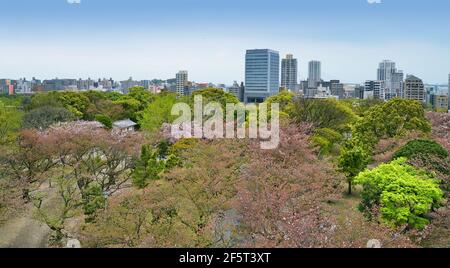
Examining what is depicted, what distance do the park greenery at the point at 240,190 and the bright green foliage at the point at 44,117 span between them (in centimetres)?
172

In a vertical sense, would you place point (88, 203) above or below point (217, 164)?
below

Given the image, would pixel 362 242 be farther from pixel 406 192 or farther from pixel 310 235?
pixel 406 192

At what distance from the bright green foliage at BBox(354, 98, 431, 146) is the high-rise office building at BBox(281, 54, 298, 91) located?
246 feet

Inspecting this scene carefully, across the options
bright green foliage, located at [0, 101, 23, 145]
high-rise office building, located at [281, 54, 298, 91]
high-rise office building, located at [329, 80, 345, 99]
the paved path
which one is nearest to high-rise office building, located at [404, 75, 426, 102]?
high-rise office building, located at [329, 80, 345, 99]

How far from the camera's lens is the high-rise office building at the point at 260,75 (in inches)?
2400

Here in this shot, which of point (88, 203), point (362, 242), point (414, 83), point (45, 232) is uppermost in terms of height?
point (414, 83)

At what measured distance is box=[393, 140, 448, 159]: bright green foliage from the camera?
13.2 meters

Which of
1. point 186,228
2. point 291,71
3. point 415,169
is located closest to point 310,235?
point 186,228

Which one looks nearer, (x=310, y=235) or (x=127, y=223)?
(x=310, y=235)

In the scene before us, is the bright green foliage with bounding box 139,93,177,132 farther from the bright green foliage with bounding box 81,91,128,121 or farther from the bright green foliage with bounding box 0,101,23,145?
the bright green foliage with bounding box 0,101,23,145

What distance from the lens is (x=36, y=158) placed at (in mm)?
13539

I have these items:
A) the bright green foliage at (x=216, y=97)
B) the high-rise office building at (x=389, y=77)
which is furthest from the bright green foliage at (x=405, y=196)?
the high-rise office building at (x=389, y=77)

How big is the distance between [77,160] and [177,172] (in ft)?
15.6

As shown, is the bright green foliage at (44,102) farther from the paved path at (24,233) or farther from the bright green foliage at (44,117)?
the paved path at (24,233)
